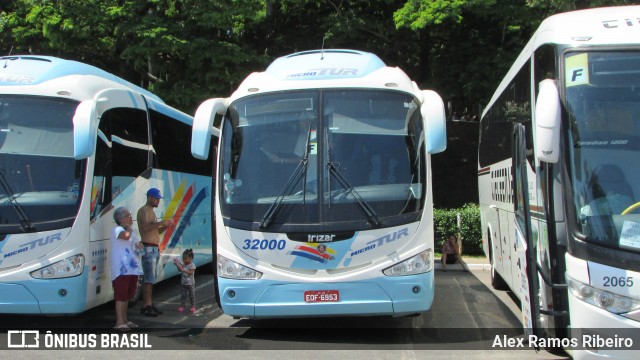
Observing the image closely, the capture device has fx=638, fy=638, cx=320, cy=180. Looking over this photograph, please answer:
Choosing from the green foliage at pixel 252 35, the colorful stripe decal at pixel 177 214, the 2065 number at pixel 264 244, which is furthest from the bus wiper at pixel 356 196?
the green foliage at pixel 252 35

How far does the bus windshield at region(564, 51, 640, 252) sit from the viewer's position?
18.3ft

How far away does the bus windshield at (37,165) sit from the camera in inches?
312

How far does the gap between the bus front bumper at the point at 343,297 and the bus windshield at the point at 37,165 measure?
259 centimetres

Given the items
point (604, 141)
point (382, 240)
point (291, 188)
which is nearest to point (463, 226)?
point (382, 240)

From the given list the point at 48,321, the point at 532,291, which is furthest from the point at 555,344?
the point at 48,321

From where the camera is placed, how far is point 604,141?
19.0 feet

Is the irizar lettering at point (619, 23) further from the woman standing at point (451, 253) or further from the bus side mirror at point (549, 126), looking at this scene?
the woman standing at point (451, 253)

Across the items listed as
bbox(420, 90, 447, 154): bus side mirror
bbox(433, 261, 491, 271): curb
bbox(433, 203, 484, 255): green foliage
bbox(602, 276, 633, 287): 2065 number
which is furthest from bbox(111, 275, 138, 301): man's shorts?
bbox(433, 203, 484, 255): green foliage

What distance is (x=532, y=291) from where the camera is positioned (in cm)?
602

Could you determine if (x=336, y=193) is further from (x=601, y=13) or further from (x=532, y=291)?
(x=601, y=13)

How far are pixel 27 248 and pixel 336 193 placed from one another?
3.86 m

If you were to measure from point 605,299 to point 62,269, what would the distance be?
611cm

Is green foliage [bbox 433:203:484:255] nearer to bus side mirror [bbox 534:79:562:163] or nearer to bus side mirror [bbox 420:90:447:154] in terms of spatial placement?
bus side mirror [bbox 420:90:447:154]

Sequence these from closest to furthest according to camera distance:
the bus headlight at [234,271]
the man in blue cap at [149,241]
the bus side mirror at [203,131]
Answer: the bus headlight at [234,271]
the bus side mirror at [203,131]
the man in blue cap at [149,241]
